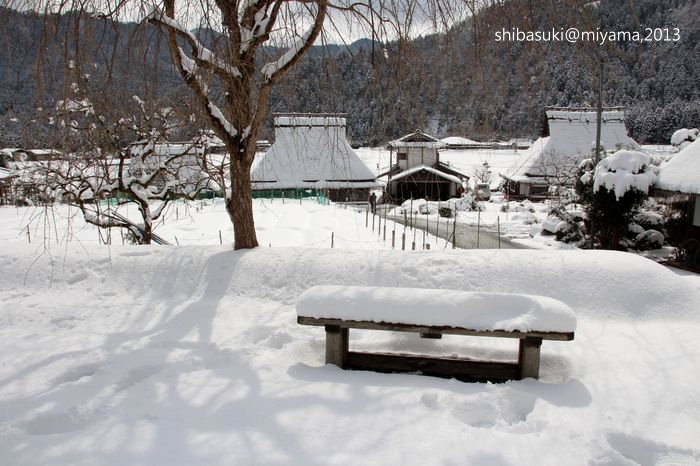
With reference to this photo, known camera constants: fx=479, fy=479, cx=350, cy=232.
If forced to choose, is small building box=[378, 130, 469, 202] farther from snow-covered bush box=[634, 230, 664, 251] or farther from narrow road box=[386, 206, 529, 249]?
snow-covered bush box=[634, 230, 664, 251]

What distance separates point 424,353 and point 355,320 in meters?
0.88

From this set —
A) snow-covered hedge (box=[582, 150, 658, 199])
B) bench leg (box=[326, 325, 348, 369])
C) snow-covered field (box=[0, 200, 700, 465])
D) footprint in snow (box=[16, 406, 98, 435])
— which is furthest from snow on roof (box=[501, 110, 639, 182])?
footprint in snow (box=[16, 406, 98, 435])

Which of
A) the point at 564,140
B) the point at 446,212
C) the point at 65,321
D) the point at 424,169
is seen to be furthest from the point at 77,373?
the point at 564,140

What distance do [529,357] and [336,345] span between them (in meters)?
1.36

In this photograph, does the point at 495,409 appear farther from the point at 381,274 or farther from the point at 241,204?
the point at 241,204

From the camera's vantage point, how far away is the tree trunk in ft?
18.8

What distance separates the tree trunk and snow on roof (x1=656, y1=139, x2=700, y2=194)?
352 inches

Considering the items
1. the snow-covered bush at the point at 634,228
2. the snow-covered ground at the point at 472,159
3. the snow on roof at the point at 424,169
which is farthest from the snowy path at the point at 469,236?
the snow-covered ground at the point at 472,159

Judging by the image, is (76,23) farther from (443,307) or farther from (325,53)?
(443,307)

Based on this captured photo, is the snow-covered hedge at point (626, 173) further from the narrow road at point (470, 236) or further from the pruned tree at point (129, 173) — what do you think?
the pruned tree at point (129, 173)

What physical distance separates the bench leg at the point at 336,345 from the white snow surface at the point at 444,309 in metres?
0.16

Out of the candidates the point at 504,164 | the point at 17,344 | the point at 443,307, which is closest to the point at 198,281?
the point at 17,344

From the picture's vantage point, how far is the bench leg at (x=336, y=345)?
3498mm

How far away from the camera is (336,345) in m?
3.53
